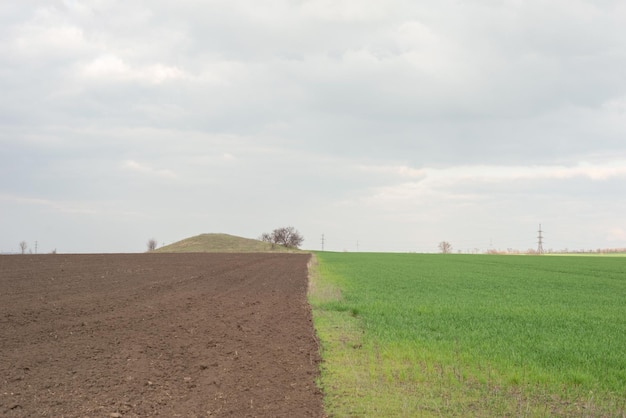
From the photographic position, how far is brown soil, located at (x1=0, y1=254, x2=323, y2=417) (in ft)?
28.1

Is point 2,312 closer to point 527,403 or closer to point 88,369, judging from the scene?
point 88,369

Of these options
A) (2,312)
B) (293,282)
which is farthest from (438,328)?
(293,282)

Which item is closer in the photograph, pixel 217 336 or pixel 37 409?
pixel 37 409

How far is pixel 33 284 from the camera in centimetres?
2594

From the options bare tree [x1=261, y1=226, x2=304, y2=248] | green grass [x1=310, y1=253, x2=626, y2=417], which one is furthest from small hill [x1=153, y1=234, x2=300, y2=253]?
green grass [x1=310, y1=253, x2=626, y2=417]

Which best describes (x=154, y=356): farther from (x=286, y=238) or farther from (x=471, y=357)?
(x=286, y=238)

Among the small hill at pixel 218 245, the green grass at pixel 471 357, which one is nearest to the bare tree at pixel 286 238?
the small hill at pixel 218 245

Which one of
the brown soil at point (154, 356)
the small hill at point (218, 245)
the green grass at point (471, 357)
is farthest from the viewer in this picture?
the small hill at point (218, 245)

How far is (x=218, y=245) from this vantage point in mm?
114000

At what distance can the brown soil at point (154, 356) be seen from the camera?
855 cm

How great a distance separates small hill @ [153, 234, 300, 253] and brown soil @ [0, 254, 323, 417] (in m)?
88.2

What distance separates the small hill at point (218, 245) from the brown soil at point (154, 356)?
8823 centimetres

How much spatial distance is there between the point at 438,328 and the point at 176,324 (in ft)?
25.2

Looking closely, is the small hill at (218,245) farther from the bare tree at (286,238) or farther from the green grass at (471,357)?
the green grass at (471,357)
